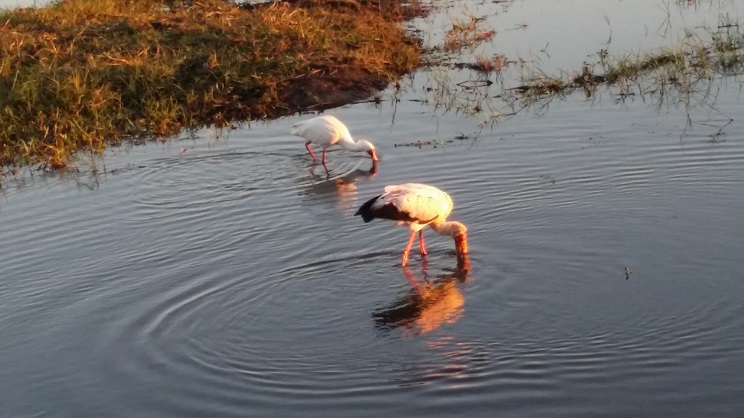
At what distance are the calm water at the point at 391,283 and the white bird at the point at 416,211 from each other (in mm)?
223

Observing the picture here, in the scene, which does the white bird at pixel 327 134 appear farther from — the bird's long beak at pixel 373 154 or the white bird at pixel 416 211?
the white bird at pixel 416 211

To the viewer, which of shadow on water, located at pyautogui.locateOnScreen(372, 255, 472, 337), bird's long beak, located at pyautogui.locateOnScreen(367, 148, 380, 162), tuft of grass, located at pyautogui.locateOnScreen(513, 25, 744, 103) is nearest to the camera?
shadow on water, located at pyautogui.locateOnScreen(372, 255, 472, 337)

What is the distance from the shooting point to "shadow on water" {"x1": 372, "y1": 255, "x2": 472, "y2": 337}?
7.21 meters

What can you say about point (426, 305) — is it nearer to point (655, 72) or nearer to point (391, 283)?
point (391, 283)

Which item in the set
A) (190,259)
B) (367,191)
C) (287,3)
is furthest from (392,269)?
(287,3)

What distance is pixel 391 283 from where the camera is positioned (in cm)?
804

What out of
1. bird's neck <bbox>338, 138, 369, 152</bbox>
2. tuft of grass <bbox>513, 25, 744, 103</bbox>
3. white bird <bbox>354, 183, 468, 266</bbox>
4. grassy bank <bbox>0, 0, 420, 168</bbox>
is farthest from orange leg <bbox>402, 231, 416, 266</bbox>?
grassy bank <bbox>0, 0, 420, 168</bbox>

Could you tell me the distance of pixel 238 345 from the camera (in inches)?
276

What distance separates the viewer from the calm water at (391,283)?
20.5 ft

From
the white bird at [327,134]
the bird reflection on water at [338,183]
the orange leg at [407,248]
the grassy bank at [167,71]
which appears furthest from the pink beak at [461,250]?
the grassy bank at [167,71]

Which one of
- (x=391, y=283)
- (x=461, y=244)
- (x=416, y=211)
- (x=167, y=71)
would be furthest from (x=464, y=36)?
(x=391, y=283)

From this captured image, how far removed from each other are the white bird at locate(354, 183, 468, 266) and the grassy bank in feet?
16.8

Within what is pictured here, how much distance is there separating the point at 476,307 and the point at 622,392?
1.56 m

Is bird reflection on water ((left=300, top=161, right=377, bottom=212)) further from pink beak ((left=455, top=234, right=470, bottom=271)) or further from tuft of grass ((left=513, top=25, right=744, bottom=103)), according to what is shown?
tuft of grass ((left=513, top=25, right=744, bottom=103))
